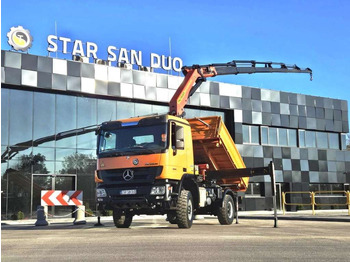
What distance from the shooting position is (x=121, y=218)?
13.2m

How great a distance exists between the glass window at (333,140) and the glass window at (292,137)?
395 cm

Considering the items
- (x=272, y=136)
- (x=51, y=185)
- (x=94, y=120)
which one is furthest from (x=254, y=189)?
(x=51, y=185)

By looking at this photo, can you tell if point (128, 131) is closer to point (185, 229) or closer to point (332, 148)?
point (185, 229)

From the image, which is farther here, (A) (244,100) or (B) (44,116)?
(A) (244,100)

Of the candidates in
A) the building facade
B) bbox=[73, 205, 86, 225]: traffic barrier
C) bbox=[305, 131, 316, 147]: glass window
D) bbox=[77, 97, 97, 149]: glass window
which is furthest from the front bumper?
bbox=[305, 131, 316, 147]: glass window

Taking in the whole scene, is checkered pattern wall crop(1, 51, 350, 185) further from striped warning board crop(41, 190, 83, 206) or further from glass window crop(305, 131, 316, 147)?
striped warning board crop(41, 190, 83, 206)

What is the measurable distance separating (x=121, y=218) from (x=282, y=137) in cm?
2459

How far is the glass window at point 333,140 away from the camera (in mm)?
37781

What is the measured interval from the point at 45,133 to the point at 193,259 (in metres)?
20.3

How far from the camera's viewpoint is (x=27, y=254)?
24.5ft

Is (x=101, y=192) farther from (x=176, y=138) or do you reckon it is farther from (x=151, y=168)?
(x=176, y=138)

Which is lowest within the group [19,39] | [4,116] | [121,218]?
[121,218]

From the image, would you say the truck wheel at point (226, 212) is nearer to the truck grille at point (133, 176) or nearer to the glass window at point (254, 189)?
the truck grille at point (133, 176)

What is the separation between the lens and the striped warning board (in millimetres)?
16422
